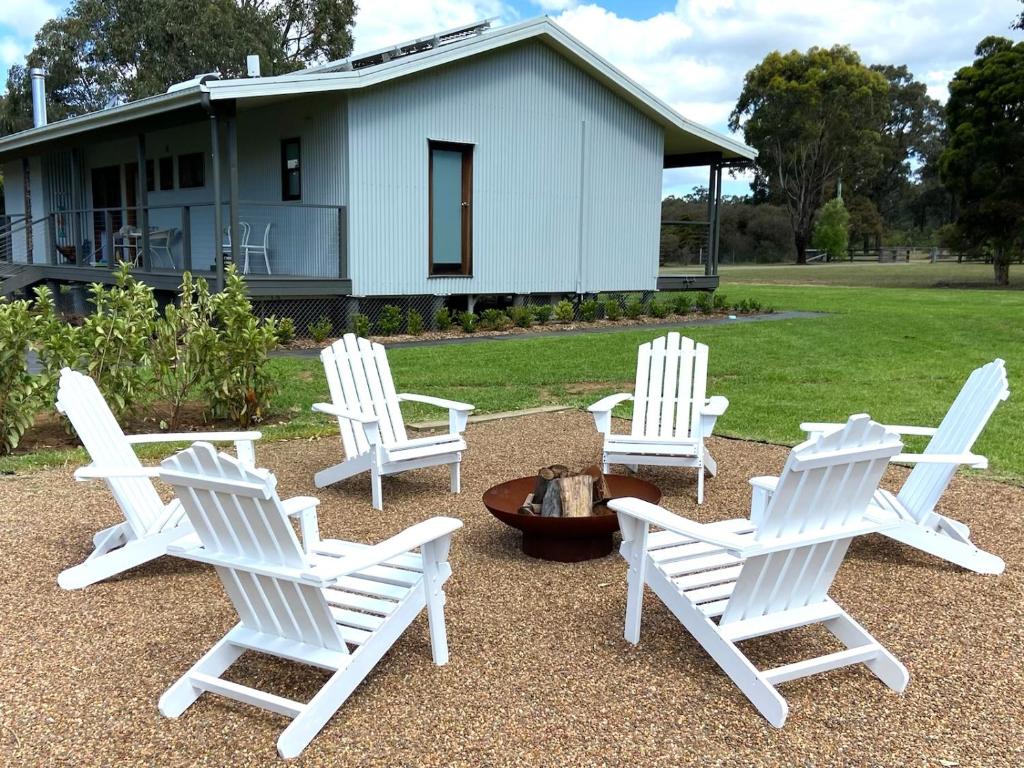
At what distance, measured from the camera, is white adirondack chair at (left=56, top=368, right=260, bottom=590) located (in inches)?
154

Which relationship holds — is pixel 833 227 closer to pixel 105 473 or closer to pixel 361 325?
pixel 361 325

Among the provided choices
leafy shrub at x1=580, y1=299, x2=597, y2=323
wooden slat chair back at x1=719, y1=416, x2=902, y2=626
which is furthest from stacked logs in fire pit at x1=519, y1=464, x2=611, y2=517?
leafy shrub at x1=580, y1=299, x2=597, y2=323

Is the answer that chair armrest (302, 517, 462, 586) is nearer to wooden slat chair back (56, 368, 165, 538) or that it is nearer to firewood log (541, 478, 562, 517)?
firewood log (541, 478, 562, 517)

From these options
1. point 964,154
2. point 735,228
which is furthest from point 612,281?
point 735,228

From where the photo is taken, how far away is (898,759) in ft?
8.63

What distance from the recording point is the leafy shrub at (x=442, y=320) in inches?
556

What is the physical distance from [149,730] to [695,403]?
422 centimetres

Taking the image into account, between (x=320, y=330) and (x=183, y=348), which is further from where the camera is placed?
(x=320, y=330)

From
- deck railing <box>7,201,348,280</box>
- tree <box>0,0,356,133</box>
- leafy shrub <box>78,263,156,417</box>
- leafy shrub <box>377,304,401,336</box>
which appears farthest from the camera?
tree <box>0,0,356,133</box>

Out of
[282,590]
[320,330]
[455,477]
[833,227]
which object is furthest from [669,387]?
[833,227]

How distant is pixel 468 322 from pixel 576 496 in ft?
33.1

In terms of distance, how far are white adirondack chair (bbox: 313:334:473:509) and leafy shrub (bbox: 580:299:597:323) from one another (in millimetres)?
10171

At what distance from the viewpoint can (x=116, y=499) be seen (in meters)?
4.05

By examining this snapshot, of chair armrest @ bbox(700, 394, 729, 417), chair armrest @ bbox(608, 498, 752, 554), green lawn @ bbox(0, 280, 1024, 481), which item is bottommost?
green lawn @ bbox(0, 280, 1024, 481)
